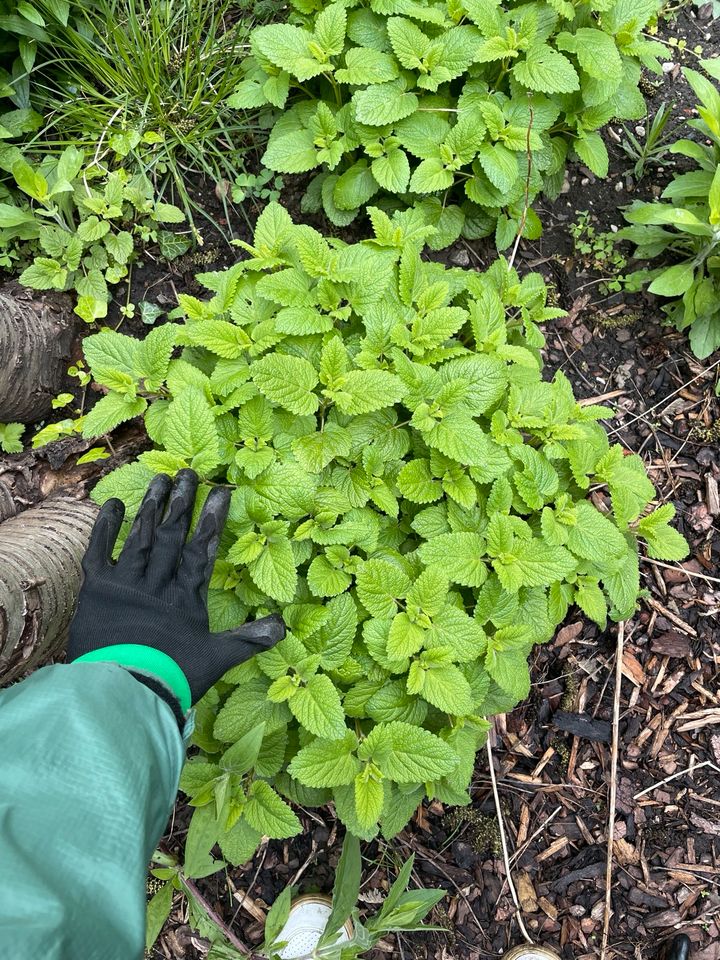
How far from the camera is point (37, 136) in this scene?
10.1ft

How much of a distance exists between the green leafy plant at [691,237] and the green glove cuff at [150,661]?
250 cm

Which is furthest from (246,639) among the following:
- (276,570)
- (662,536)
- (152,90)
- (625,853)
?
(152,90)

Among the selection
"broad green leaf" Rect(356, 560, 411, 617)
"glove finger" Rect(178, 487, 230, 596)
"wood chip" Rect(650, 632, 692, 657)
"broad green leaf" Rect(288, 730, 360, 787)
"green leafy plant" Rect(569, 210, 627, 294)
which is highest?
"green leafy plant" Rect(569, 210, 627, 294)

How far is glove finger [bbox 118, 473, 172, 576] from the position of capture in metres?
2.03

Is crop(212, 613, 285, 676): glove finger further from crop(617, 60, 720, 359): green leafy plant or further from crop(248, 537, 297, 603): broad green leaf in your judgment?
crop(617, 60, 720, 359): green leafy plant

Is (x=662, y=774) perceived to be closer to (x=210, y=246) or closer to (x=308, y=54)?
(x=210, y=246)

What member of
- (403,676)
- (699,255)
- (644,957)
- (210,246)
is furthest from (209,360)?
(644,957)

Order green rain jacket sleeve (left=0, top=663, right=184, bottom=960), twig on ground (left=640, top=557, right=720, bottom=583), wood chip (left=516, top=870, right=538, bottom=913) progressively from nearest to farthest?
green rain jacket sleeve (left=0, top=663, right=184, bottom=960) → wood chip (left=516, top=870, right=538, bottom=913) → twig on ground (left=640, top=557, right=720, bottom=583)

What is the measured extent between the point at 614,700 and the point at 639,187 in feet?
7.98

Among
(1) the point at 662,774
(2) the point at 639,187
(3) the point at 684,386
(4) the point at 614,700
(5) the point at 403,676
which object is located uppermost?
(2) the point at 639,187

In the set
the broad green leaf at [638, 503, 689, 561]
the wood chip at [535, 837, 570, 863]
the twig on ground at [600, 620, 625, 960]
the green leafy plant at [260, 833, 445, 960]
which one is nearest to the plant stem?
the green leafy plant at [260, 833, 445, 960]

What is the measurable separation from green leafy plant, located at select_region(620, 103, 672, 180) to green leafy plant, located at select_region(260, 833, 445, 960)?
3200 millimetres

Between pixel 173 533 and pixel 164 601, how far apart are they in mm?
210

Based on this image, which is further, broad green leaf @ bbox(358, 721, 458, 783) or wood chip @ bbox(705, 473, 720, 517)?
wood chip @ bbox(705, 473, 720, 517)
